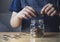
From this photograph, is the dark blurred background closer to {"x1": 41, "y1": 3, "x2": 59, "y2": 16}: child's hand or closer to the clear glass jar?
the clear glass jar

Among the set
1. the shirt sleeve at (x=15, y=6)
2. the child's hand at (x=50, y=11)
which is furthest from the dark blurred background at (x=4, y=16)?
the child's hand at (x=50, y=11)

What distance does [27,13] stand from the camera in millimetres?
1905

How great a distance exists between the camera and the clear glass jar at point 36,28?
189 cm

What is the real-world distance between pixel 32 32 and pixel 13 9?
0.20m

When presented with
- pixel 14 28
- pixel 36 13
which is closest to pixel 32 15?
pixel 36 13

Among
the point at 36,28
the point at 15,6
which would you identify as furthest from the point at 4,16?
the point at 36,28

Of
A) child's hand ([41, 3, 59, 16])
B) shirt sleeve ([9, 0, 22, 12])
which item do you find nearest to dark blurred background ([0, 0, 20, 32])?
shirt sleeve ([9, 0, 22, 12])

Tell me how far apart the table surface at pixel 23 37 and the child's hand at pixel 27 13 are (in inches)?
4.5

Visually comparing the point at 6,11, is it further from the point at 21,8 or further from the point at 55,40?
the point at 55,40

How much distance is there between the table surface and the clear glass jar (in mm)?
30

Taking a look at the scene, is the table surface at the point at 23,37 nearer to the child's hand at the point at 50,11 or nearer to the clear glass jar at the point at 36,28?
the clear glass jar at the point at 36,28

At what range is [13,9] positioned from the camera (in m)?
1.90

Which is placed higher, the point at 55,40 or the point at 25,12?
the point at 25,12

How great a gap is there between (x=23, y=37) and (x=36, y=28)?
11 centimetres
